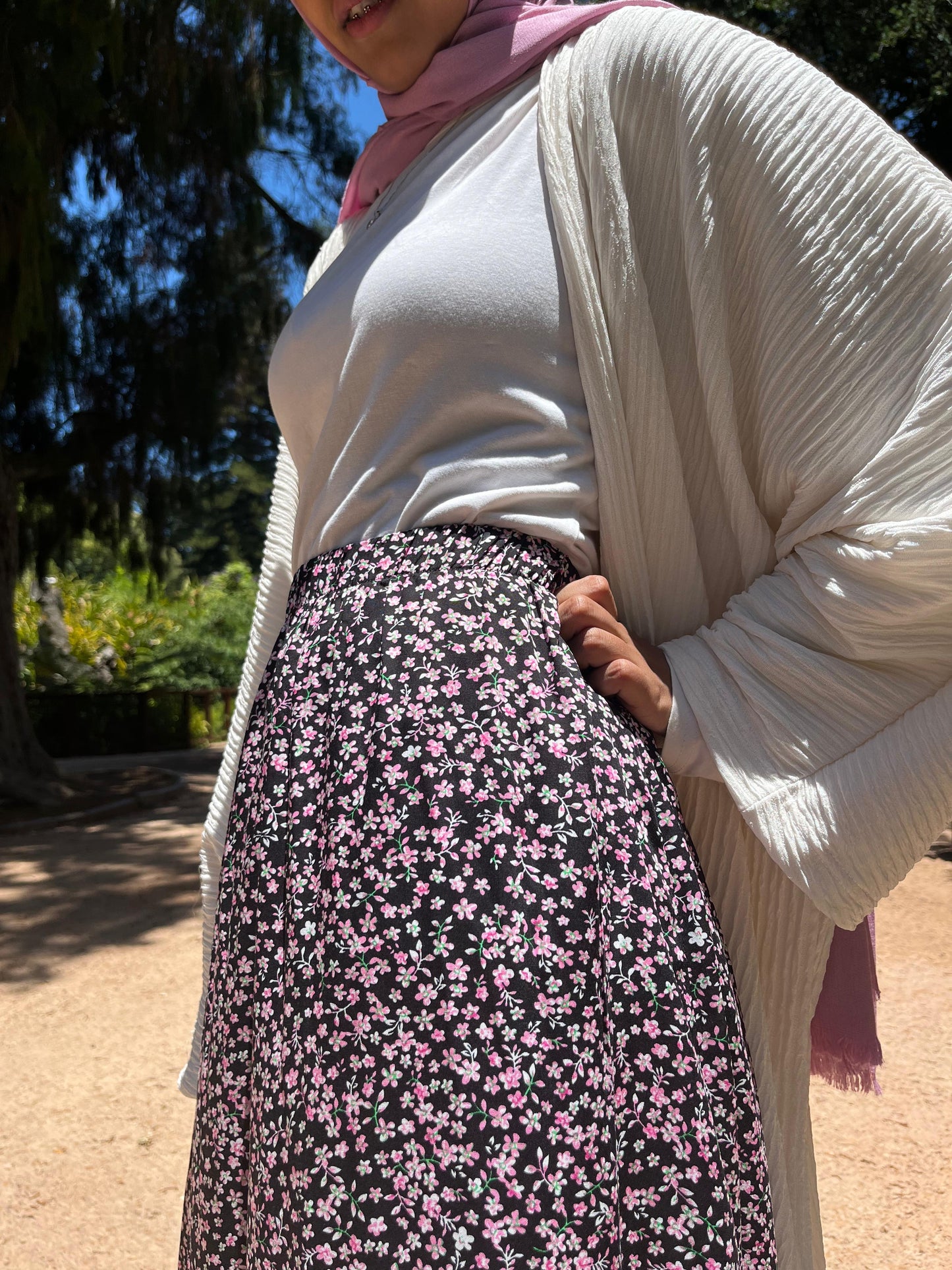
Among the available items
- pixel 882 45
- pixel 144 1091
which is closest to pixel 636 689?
pixel 144 1091

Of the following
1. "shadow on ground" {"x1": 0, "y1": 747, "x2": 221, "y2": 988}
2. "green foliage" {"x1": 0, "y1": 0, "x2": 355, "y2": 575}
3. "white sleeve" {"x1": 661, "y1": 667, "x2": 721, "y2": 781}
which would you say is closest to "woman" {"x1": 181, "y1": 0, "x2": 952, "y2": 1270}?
"white sleeve" {"x1": 661, "y1": 667, "x2": 721, "y2": 781}

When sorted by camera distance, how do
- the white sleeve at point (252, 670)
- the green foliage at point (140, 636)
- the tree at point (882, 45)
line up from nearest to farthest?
the white sleeve at point (252, 670), the tree at point (882, 45), the green foliage at point (140, 636)

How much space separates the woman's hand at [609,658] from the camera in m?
1.08

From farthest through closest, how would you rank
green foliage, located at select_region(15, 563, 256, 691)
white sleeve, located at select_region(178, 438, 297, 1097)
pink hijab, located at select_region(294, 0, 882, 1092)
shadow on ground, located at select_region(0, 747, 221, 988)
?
green foliage, located at select_region(15, 563, 256, 691) → shadow on ground, located at select_region(0, 747, 221, 988) → white sleeve, located at select_region(178, 438, 297, 1097) → pink hijab, located at select_region(294, 0, 882, 1092)

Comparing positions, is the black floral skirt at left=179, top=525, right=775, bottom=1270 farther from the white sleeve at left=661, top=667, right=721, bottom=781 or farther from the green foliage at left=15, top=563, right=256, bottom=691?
the green foliage at left=15, top=563, right=256, bottom=691

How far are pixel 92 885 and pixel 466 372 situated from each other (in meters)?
6.21

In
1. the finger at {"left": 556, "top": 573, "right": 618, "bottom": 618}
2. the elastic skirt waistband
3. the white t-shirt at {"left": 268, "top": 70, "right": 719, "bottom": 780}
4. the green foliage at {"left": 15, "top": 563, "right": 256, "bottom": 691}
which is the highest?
the green foliage at {"left": 15, "top": 563, "right": 256, "bottom": 691}

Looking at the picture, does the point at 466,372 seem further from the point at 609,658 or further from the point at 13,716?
the point at 13,716

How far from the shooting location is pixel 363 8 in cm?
125

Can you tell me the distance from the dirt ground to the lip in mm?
2741

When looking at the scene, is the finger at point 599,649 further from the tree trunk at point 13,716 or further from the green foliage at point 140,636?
the green foliage at point 140,636

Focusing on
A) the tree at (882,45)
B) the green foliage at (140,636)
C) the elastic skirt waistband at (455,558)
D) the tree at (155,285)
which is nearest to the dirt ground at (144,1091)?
the elastic skirt waistband at (455,558)

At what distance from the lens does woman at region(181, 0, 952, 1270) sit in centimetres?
92

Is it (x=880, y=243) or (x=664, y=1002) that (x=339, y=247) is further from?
(x=664, y=1002)
